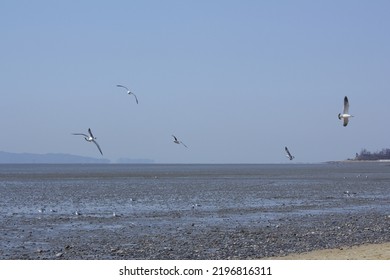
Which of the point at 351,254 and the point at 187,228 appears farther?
the point at 187,228

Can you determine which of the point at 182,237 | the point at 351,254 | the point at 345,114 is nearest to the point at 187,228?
the point at 182,237

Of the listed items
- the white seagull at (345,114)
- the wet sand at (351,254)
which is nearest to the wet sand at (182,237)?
the wet sand at (351,254)

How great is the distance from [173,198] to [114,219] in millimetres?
16870

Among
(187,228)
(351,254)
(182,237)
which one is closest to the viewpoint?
(351,254)

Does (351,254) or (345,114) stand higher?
(345,114)

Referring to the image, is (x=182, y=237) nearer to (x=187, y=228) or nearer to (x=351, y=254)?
(x=187, y=228)

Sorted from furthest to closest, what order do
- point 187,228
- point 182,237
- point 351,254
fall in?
point 187,228 < point 182,237 < point 351,254

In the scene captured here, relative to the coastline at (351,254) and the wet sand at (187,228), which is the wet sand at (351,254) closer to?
the coastline at (351,254)

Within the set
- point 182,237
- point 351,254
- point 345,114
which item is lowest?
point 182,237

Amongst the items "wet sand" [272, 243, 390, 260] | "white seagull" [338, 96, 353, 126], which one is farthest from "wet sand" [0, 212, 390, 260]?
"white seagull" [338, 96, 353, 126]

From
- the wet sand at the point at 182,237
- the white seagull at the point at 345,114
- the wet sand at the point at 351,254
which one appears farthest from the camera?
the white seagull at the point at 345,114

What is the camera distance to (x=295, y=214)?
124 ft

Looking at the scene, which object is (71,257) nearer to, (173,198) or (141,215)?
(141,215)
